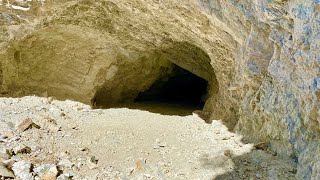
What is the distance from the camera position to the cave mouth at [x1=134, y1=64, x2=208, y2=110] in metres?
9.19

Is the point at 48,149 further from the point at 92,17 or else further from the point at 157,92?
the point at 157,92

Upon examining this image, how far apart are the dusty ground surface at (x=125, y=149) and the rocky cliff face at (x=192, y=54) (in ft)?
1.13

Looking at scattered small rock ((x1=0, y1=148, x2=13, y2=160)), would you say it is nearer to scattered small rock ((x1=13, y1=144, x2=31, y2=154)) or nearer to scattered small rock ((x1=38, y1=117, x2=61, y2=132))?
scattered small rock ((x1=13, y1=144, x2=31, y2=154))

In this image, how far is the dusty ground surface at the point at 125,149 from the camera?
3951 millimetres

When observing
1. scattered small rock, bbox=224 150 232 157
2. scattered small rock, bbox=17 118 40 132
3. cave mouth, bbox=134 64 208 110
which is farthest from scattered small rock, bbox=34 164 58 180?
cave mouth, bbox=134 64 208 110

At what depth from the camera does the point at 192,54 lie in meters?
7.32

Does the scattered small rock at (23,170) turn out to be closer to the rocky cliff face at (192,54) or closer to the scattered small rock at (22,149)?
the scattered small rock at (22,149)

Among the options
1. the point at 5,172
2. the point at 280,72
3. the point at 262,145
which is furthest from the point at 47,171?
the point at 280,72

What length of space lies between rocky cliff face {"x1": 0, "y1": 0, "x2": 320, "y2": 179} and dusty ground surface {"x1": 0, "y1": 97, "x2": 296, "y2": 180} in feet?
1.13

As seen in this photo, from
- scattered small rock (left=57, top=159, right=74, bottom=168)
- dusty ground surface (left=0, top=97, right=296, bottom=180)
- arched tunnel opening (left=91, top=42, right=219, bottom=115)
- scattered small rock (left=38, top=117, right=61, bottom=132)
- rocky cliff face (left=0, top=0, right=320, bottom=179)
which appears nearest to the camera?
rocky cliff face (left=0, top=0, right=320, bottom=179)

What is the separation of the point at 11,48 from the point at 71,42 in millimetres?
1067

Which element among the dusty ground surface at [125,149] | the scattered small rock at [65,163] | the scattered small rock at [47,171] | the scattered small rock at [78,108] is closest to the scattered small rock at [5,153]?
the dusty ground surface at [125,149]

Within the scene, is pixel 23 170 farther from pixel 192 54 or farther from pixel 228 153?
pixel 192 54

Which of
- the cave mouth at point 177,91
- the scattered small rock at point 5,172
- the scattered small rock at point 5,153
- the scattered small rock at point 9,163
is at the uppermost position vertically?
the cave mouth at point 177,91
